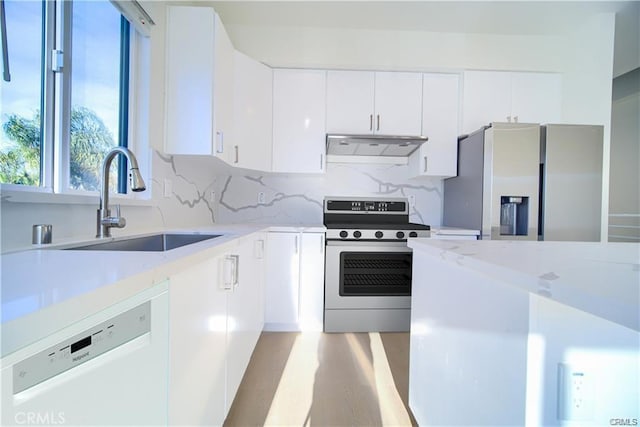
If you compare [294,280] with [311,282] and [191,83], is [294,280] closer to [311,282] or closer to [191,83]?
[311,282]

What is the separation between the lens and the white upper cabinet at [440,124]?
2648mm

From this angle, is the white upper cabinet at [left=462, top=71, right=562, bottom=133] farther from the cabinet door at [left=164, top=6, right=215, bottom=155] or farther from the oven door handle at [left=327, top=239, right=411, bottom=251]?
the cabinet door at [left=164, top=6, right=215, bottom=155]

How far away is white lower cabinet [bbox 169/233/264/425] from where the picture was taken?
0.76 meters

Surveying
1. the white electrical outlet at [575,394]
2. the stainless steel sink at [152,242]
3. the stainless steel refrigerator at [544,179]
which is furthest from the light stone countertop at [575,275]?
the stainless steel refrigerator at [544,179]

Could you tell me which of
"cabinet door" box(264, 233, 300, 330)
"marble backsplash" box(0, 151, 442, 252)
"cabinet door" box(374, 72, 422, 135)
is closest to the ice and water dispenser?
"marble backsplash" box(0, 151, 442, 252)

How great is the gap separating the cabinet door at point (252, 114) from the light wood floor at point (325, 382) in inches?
58.3

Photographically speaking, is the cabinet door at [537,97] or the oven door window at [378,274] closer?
the oven door window at [378,274]

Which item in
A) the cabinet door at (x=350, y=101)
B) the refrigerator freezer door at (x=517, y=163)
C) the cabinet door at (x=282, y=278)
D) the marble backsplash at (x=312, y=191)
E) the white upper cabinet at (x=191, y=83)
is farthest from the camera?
the marble backsplash at (x=312, y=191)

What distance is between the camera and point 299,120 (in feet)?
8.55

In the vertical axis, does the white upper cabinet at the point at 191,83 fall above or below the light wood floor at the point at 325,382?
above

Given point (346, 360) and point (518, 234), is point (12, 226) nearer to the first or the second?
point (346, 360)

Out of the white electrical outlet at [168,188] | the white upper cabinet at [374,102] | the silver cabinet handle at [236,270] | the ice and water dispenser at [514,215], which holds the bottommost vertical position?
the silver cabinet handle at [236,270]

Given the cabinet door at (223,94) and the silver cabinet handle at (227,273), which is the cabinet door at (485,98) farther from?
the silver cabinet handle at (227,273)

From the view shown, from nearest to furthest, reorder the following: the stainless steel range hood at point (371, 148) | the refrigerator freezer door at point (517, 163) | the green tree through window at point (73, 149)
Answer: the green tree through window at point (73, 149)
the refrigerator freezer door at point (517, 163)
the stainless steel range hood at point (371, 148)
